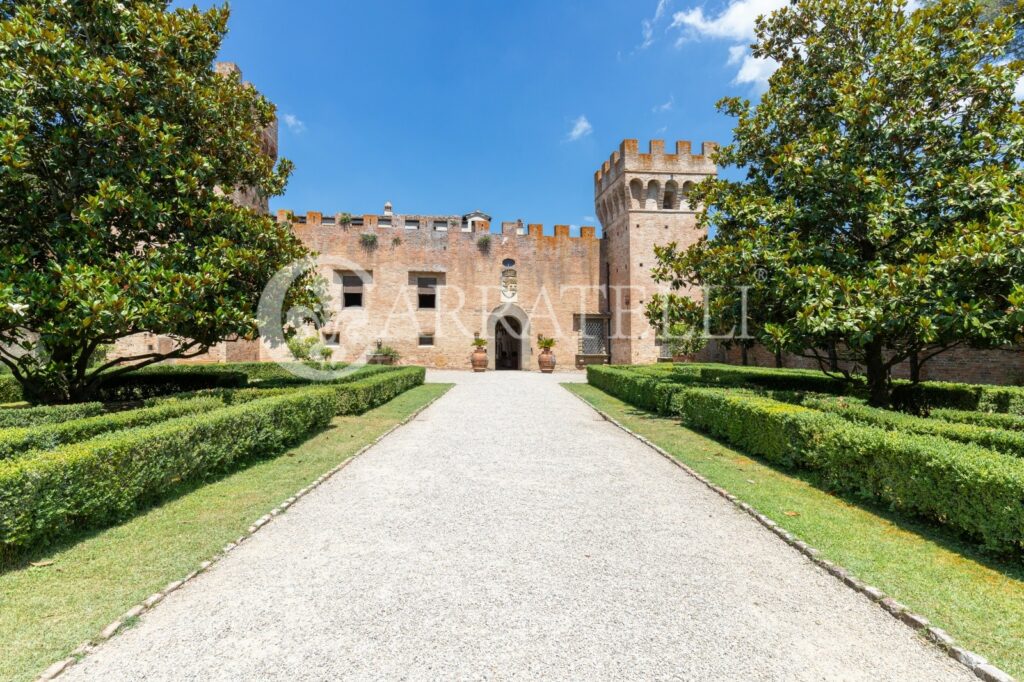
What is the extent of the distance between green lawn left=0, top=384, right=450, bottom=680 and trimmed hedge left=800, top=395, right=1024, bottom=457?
6.72 meters

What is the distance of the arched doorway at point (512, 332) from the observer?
92.5ft

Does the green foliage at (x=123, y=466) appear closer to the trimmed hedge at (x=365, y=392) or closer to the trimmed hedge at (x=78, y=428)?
the trimmed hedge at (x=78, y=428)

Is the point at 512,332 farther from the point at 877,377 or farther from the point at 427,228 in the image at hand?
the point at 877,377

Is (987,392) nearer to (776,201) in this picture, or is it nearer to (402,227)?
(776,201)

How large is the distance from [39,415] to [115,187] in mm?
3285

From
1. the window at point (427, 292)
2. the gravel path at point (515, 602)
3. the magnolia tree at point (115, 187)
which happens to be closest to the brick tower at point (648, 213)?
the window at point (427, 292)

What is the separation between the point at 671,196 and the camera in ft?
85.5

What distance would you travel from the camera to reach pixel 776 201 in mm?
9680

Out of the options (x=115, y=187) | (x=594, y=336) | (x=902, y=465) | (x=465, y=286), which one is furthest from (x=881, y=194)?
(x=465, y=286)

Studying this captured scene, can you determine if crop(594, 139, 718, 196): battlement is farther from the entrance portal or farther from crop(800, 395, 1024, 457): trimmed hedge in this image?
crop(800, 395, 1024, 457): trimmed hedge

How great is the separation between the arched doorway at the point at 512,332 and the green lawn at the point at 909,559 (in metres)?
22.2

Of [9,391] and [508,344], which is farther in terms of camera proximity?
[508,344]

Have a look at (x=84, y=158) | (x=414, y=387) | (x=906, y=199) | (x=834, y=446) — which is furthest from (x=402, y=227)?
(x=834, y=446)

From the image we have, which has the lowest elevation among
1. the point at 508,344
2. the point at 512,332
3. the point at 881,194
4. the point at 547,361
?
the point at 547,361
